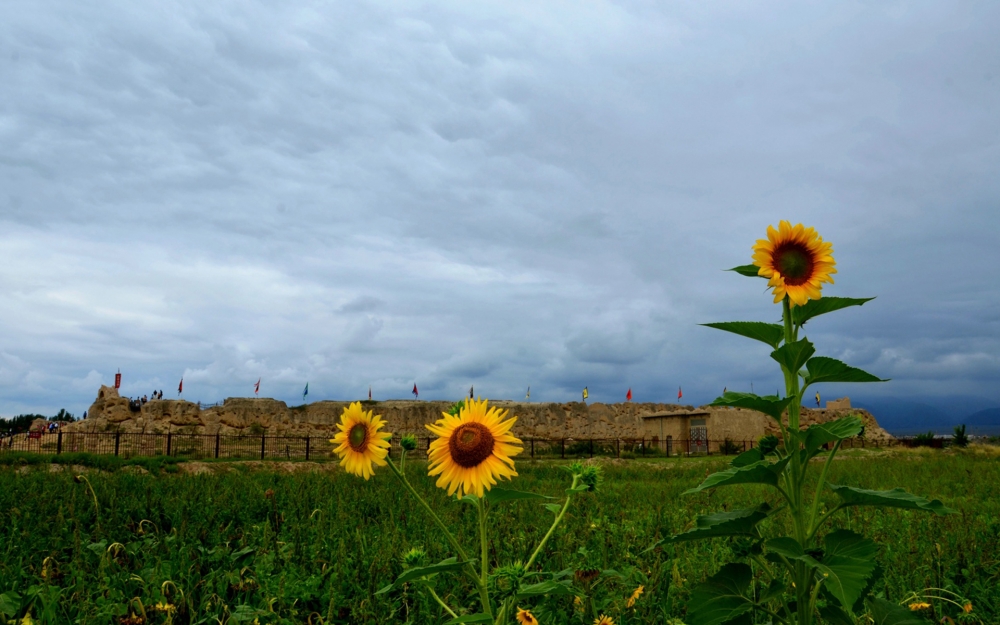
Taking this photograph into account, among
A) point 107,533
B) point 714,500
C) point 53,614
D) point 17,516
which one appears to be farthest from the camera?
point 714,500

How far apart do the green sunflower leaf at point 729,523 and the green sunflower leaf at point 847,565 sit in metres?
0.19

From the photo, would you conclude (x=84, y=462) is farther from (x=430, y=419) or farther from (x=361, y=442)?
(x=430, y=419)

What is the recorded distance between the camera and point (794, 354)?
5.96 ft

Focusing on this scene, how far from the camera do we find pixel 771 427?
102ft

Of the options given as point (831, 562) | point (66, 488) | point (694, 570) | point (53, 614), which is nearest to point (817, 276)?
point (831, 562)

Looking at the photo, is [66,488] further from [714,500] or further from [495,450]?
[714,500]

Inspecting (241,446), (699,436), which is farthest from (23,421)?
(699,436)

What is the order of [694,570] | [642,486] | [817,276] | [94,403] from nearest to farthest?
1. [817,276]
2. [694,570]
3. [642,486]
4. [94,403]

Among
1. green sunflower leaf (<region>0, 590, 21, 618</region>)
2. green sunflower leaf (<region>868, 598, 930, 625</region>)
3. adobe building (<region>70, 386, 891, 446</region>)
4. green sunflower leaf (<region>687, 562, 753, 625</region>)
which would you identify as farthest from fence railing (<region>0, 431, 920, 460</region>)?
green sunflower leaf (<region>868, 598, 930, 625</region>)

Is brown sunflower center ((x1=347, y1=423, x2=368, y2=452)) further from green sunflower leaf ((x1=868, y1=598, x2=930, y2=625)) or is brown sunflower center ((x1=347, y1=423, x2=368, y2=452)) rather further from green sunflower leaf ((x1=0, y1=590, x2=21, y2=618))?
green sunflower leaf ((x1=0, y1=590, x2=21, y2=618))

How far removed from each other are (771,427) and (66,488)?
31.2m

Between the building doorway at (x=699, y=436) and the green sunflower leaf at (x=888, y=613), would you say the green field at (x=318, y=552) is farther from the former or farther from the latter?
the building doorway at (x=699, y=436)

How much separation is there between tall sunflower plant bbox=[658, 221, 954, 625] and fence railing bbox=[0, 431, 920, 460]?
18703 millimetres

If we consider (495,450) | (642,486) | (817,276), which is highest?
(817,276)
